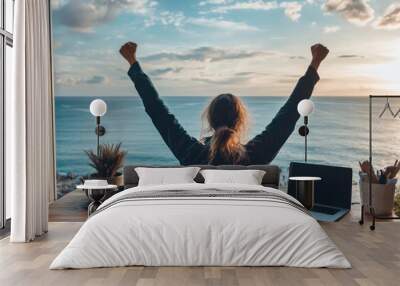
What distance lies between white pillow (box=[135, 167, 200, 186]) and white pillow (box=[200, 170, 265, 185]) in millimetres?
209

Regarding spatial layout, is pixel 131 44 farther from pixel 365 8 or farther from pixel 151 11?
pixel 365 8

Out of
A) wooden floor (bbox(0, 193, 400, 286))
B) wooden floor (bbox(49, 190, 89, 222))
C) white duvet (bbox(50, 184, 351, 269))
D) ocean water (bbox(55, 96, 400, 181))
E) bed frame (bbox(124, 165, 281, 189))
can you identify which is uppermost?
ocean water (bbox(55, 96, 400, 181))

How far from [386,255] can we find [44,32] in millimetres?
4044

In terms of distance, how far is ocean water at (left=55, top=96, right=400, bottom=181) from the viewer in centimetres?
854

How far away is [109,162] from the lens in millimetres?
8172

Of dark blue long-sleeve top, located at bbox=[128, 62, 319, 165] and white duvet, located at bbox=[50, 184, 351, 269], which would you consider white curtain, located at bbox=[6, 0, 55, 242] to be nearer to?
white duvet, located at bbox=[50, 184, 351, 269]

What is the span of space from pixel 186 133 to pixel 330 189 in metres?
2.34

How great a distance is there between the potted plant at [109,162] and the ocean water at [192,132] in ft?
0.70

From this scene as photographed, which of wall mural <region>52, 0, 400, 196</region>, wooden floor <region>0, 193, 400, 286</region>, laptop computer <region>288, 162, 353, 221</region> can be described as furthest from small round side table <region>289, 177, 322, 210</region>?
wall mural <region>52, 0, 400, 196</region>

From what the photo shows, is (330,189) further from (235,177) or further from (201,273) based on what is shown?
(201,273)

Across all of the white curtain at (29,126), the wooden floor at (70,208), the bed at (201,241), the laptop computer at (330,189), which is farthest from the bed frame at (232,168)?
the bed at (201,241)

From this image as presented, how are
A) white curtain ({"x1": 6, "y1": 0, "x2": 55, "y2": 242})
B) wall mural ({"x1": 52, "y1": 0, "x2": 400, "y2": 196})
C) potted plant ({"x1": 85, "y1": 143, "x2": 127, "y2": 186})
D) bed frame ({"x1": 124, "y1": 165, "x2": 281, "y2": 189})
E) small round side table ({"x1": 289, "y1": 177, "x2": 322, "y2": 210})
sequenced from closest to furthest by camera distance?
1. white curtain ({"x1": 6, "y1": 0, "x2": 55, "y2": 242})
2. small round side table ({"x1": 289, "y1": 177, "x2": 322, "y2": 210})
3. bed frame ({"x1": 124, "y1": 165, "x2": 281, "y2": 189})
4. potted plant ({"x1": 85, "y1": 143, "x2": 127, "y2": 186})
5. wall mural ({"x1": 52, "y1": 0, "x2": 400, "y2": 196})

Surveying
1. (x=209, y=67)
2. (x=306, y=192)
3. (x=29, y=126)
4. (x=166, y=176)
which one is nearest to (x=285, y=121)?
(x=209, y=67)

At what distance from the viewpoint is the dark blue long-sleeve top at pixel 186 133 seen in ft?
28.0
